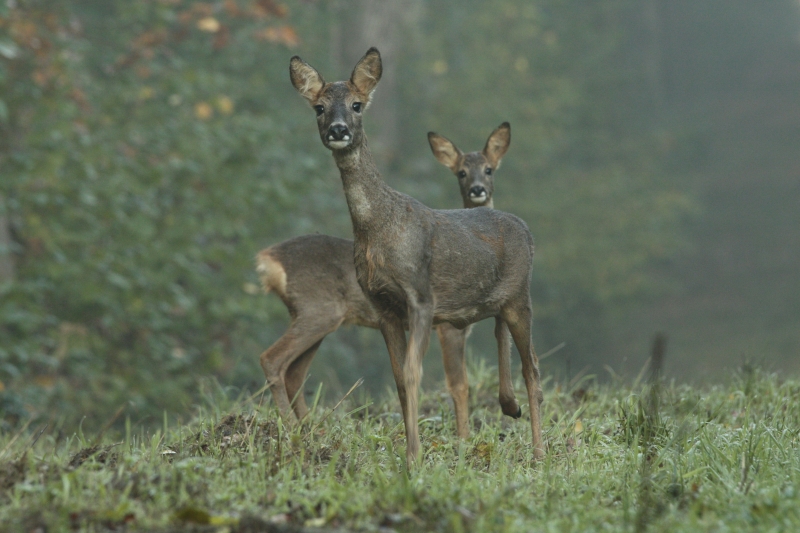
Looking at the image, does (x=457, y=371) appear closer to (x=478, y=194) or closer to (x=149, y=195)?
(x=478, y=194)

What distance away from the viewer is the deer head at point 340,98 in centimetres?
493

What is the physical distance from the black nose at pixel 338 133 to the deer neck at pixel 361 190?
196 millimetres

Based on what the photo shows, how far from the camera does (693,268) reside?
26.6 meters

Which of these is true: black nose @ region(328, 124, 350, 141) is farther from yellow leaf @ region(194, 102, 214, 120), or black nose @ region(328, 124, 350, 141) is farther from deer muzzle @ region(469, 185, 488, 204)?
yellow leaf @ region(194, 102, 214, 120)

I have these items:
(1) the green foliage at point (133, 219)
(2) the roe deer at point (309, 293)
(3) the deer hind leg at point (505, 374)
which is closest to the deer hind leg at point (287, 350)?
(2) the roe deer at point (309, 293)

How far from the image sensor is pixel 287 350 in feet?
22.4

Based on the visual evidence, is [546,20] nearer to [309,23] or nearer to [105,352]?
[309,23]

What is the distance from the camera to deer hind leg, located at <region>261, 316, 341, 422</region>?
6.77 m

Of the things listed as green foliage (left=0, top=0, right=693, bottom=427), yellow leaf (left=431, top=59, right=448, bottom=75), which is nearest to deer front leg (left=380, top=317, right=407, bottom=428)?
green foliage (left=0, top=0, right=693, bottom=427)

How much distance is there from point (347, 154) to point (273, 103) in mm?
10798

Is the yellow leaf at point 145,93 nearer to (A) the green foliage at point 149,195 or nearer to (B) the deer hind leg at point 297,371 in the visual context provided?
(A) the green foliage at point 149,195

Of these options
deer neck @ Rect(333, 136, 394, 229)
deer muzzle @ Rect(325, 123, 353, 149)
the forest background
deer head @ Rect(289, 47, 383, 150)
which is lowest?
the forest background

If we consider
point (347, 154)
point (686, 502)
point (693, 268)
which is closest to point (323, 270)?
point (347, 154)

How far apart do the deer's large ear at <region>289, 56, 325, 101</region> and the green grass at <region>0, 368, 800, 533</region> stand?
5.15 ft
